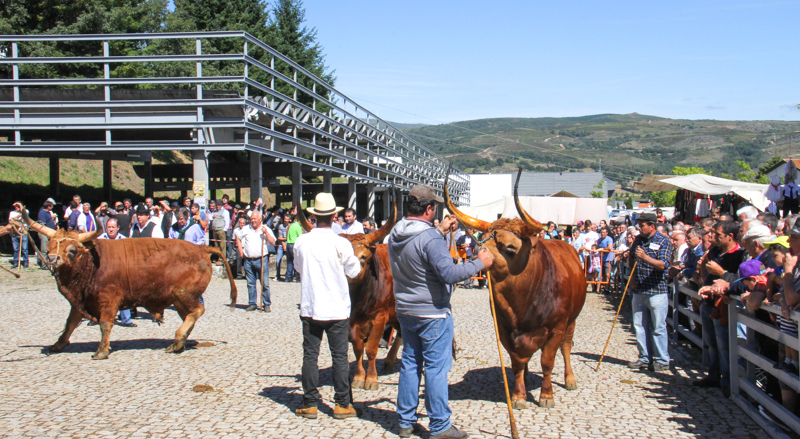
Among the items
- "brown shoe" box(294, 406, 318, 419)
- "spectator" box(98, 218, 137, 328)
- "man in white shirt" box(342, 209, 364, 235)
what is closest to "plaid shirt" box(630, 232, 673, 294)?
"brown shoe" box(294, 406, 318, 419)

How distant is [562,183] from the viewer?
98.9 m

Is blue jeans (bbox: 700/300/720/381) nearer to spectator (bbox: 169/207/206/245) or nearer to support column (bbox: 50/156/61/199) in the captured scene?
spectator (bbox: 169/207/206/245)

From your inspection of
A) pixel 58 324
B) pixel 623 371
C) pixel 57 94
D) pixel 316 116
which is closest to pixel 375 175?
pixel 316 116

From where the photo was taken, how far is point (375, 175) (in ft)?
103

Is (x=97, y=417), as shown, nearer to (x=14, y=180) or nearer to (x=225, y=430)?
(x=225, y=430)

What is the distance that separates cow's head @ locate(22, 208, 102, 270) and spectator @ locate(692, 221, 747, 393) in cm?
750

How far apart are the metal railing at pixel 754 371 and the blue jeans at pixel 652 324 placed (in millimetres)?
1135

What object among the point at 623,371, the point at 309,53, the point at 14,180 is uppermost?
the point at 309,53

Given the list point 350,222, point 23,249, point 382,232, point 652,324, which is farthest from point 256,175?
point 652,324

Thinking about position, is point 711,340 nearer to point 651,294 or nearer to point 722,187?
point 651,294

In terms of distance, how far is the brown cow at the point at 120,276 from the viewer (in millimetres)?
7715

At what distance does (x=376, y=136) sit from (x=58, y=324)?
73.9 ft

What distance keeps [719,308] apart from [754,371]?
2.40ft

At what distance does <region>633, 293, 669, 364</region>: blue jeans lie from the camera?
7422 mm
